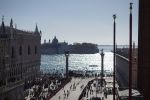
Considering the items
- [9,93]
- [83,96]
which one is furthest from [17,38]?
[9,93]

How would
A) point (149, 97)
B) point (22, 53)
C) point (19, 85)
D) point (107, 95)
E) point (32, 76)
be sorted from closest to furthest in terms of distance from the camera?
point (149, 97), point (19, 85), point (107, 95), point (22, 53), point (32, 76)

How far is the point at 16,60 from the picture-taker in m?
69.1

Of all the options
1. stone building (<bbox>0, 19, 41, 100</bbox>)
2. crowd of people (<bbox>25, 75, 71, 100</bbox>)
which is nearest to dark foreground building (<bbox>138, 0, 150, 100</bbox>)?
stone building (<bbox>0, 19, 41, 100</bbox>)

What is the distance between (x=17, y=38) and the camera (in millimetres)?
70625

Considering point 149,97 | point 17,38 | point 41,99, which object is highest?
point 17,38

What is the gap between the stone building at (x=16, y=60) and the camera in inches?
1633

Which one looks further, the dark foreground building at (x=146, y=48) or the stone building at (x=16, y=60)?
the stone building at (x=16, y=60)

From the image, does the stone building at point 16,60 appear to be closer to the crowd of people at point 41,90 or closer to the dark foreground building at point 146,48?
the crowd of people at point 41,90

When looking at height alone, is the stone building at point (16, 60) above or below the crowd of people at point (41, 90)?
above

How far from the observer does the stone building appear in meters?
41.5

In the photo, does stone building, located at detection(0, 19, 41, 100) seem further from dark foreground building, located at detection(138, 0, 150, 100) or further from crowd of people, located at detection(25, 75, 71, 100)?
dark foreground building, located at detection(138, 0, 150, 100)

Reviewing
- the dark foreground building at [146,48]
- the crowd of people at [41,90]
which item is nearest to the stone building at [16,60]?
the crowd of people at [41,90]

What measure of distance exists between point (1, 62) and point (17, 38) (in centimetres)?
2061

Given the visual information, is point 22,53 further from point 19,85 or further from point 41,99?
point 19,85
